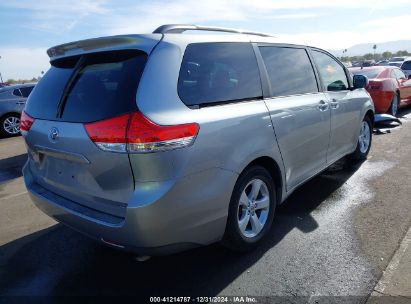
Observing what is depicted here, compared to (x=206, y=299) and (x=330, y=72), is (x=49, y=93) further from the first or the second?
(x=330, y=72)

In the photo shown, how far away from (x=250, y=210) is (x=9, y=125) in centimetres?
1015

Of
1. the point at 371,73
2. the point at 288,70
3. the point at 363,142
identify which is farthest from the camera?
the point at 371,73

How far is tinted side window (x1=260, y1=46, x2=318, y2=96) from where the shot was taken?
3.36 meters

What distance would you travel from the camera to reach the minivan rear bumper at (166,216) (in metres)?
2.27

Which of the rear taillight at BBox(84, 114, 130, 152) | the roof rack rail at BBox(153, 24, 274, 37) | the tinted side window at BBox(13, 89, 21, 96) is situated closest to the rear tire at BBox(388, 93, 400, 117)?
the roof rack rail at BBox(153, 24, 274, 37)

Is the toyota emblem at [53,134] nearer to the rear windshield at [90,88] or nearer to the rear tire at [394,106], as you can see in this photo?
the rear windshield at [90,88]

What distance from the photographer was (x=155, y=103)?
2303 mm

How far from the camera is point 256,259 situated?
10.0 ft

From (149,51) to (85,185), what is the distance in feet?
3.48

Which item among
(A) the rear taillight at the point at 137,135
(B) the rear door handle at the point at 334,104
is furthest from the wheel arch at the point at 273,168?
(B) the rear door handle at the point at 334,104

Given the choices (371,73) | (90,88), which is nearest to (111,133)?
(90,88)

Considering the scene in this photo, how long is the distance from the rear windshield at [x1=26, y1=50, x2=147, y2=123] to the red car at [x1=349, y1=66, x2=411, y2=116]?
759 cm

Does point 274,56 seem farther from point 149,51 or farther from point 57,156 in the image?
point 57,156

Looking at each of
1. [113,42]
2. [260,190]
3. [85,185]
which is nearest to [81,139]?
[85,185]
